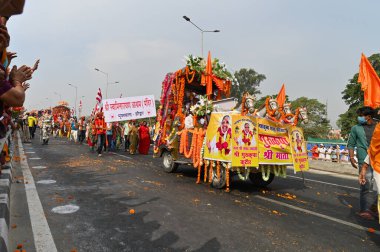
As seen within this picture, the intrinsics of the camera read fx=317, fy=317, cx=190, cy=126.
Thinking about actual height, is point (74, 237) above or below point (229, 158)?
below

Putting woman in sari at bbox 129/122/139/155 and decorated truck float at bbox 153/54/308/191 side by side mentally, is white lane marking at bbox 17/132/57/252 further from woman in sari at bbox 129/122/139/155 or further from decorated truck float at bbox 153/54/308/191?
woman in sari at bbox 129/122/139/155

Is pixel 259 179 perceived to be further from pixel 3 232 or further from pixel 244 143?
pixel 3 232

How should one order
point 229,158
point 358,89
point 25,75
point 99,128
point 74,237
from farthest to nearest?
point 358,89, point 99,128, point 229,158, point 74,237, point 25,75

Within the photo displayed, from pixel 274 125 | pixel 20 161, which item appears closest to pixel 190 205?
pixel 274 125

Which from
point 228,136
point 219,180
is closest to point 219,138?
point 228,136

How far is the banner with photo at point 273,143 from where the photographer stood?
283 inches

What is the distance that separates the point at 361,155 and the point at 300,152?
2.02 m

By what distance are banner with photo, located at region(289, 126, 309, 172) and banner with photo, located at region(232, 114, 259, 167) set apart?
121 cm

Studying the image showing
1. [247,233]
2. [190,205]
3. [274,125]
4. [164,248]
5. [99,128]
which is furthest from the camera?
[99,128]

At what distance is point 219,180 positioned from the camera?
753 cm

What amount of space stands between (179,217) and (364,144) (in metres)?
3.73

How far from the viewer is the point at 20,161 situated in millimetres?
10961

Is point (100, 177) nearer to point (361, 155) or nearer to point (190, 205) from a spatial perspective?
point (190, 205)

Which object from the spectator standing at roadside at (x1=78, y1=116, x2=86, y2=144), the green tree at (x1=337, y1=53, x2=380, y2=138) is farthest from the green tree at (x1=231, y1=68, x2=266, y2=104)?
the spectator standing at roadside at (x1=78, y1=116, x2=86, y2=144)
